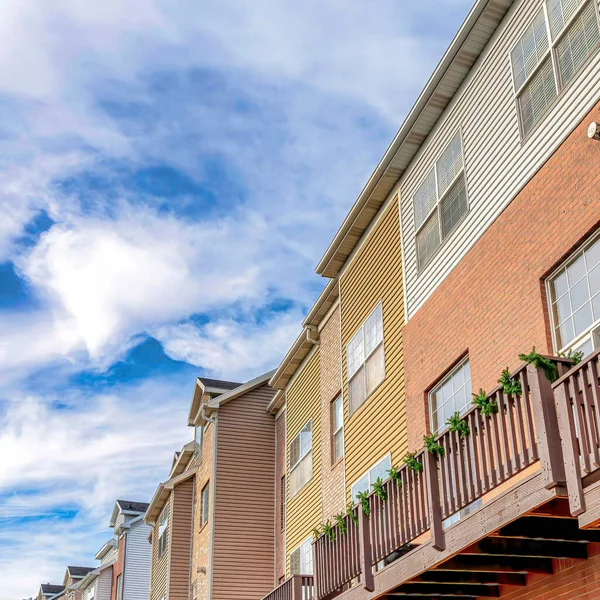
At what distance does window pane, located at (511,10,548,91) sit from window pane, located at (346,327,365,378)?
298 inches

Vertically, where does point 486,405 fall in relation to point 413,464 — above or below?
above

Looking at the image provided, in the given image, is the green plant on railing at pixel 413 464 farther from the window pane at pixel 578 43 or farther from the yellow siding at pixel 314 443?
the yellow siding at pixel 314 443

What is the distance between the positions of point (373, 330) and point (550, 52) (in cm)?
770

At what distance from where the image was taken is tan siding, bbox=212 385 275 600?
26625mm

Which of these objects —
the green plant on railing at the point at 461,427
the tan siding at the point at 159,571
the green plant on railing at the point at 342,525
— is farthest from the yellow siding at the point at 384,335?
the tan siding at the point at 159,571

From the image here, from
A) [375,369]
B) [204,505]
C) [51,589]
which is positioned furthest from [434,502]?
[51,589]

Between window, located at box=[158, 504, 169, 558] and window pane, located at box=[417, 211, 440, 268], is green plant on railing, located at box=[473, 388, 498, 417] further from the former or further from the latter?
window, located at box=[158, 504, 169, 558]

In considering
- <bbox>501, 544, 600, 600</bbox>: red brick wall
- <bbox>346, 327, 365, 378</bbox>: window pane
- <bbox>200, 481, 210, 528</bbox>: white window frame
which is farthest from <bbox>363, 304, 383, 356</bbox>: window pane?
<bbox>200, 481, 210, 528</bbox>: white window frame

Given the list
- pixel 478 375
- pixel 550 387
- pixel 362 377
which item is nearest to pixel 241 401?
pixel 362 377

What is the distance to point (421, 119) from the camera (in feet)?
52.4

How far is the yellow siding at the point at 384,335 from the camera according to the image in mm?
16569

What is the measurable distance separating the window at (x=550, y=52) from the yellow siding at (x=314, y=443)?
12.0 m

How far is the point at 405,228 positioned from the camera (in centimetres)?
1706

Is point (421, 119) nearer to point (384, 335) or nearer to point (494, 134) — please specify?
point (494, 134)
